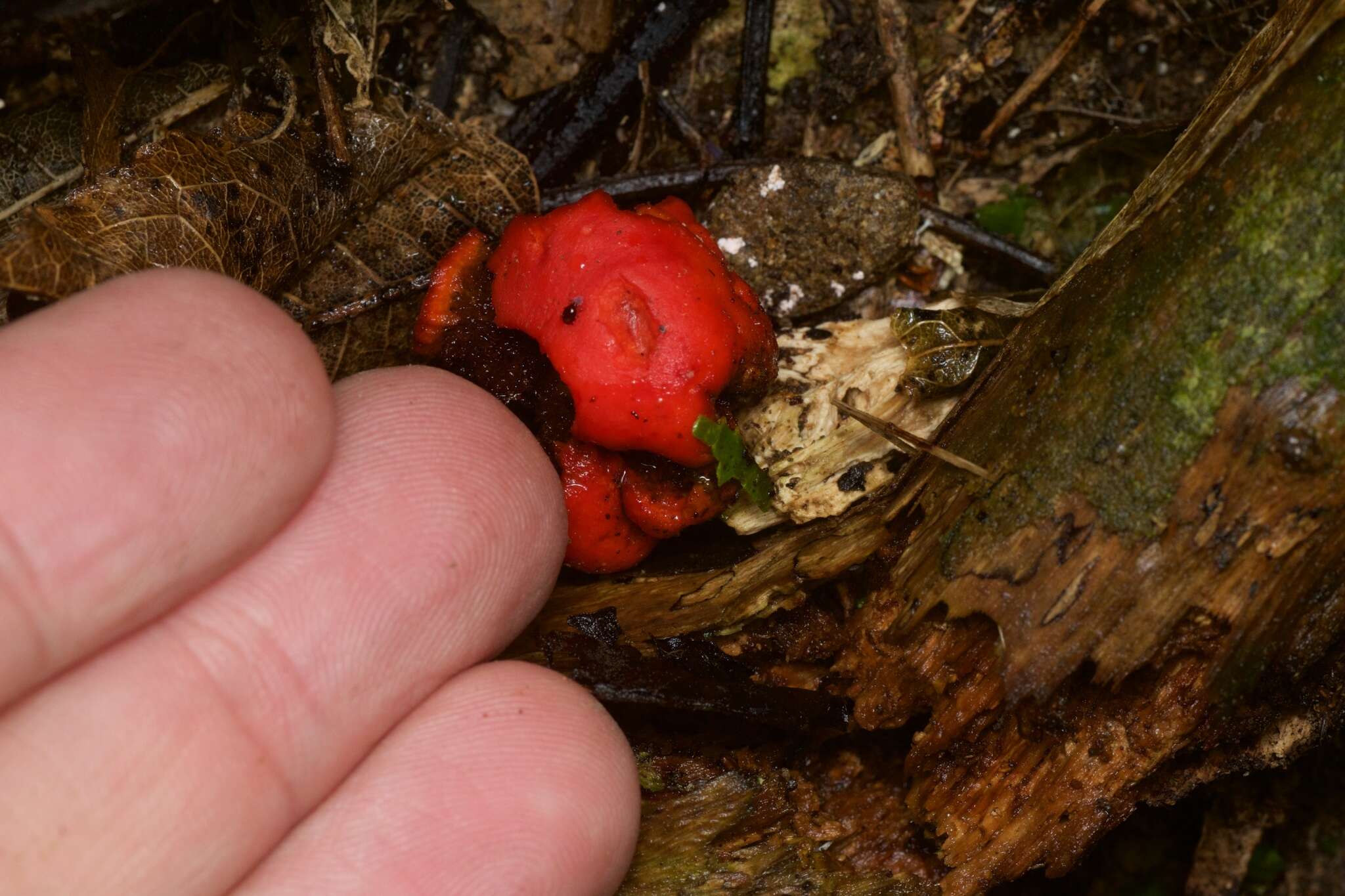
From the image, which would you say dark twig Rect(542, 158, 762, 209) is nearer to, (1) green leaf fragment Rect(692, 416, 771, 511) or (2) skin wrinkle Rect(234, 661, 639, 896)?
(1) green leaf fragment Rect(692, 416, 771, 511)

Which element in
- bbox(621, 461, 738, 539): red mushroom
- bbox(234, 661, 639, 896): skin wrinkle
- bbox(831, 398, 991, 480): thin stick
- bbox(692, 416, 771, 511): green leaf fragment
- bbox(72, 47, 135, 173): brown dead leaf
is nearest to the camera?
bbox(234, 661, 639, 896): skin wrinkle

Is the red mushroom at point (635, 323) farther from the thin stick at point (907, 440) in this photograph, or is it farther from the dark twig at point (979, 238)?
the dark twig at point (979, 238)

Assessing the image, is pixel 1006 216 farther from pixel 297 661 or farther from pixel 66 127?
pixel 66 127

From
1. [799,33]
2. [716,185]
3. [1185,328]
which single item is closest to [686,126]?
[716,185]

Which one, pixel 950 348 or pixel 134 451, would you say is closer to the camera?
pixel 134 451

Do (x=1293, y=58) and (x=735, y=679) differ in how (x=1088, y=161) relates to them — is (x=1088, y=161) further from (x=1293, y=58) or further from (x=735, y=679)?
(x=735, y=679)

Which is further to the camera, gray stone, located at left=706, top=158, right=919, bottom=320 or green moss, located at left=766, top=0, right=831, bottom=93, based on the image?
green moss, located at left=766, top=0, right=831, bottom=93

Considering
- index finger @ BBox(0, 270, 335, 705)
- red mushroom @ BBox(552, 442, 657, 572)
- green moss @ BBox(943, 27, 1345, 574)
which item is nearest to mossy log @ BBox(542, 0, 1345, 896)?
green moss @ BBox(943, 27, 1345, 574)

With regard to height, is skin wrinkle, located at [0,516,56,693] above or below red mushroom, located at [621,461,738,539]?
above
